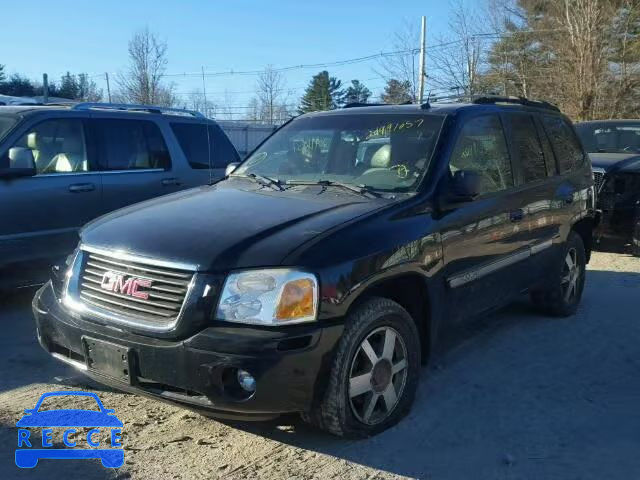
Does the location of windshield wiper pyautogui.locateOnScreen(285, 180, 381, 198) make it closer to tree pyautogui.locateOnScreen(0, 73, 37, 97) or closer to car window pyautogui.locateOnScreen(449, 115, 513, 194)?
car window pyautogui.locateOnScreen(449, 115, 513, 194)

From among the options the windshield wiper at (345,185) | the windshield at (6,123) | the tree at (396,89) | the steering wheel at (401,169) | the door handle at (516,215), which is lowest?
the door handle at (516,215)

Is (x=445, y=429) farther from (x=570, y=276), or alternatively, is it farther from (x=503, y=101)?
(x=570, y=276)

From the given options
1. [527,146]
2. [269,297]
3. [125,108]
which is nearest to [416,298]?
[269,297]

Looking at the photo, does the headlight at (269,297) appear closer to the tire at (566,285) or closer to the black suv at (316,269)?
the black suv at (316,269)

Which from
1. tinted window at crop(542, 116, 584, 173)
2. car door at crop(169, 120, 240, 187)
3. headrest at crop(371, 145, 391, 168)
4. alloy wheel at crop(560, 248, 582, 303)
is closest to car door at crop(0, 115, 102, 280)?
car door at crop(169, 120, 240, 187)

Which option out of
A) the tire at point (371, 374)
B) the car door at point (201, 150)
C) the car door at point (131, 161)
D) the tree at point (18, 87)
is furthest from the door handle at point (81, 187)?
the tree at point (18, 87)

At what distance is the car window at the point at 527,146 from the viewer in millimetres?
4957

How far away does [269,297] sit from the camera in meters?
3.01

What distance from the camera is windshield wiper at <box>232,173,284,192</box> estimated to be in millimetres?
4305

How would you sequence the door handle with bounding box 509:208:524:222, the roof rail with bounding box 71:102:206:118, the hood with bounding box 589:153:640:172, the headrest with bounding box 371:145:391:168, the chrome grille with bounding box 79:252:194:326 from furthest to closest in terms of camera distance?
the hood with bounding box 589:153:640:172 < the roof rail with bounding box 71:102:206:118 < the door handle with bounding box 509:208:524:222 < the headrest with bounding box 371:145:391:168 < the chrome grille with bounding box 79:252:194:326

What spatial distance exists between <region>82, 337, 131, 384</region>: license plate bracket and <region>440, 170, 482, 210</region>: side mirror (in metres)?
2.05

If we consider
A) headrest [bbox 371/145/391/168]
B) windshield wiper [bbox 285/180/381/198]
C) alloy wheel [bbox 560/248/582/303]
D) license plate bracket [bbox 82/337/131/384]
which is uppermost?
headrest [bbox 371/145/391/168]

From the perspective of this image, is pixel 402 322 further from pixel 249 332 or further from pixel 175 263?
pixel 175 263

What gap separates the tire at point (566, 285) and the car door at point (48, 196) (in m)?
4.30
